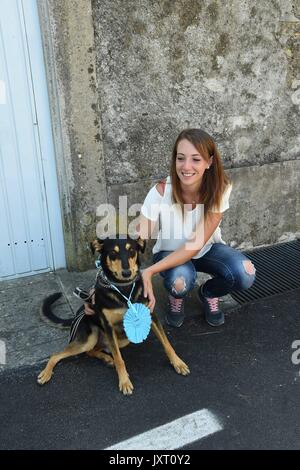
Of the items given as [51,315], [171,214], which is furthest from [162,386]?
[171,214]

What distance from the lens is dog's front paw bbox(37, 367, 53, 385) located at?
8.91 ft

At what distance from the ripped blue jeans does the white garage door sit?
1215 millimetres

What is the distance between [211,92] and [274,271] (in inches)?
72.1

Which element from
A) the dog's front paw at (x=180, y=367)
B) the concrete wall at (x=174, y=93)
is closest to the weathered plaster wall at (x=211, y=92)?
the concrete wall at (x=174, y=93)

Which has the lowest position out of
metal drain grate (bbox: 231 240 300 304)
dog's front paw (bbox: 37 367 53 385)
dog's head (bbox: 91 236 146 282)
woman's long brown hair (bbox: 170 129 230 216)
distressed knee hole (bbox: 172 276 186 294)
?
metal drain grate (bbox: 231 240 300 304)

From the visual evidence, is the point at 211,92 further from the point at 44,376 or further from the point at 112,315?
the point at 44,376

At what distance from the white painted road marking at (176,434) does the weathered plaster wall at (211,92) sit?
208 centimetres

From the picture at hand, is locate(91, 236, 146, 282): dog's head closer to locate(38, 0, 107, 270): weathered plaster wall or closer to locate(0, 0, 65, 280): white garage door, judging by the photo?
locate(38, 0, 107, 270): weathered plaster wall

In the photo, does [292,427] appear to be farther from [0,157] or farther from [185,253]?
[0,157]

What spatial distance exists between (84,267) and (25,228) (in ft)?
2.12

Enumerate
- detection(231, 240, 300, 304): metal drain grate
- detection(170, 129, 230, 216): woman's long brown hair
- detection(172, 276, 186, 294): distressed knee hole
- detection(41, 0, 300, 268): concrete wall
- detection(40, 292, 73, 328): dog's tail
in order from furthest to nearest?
detection(231, 240, 300, 304): metal drain grate < detection(41, 0, 300, 268): concrete wall < detection(40, 292, 73, 328): dog's tail < detection(172, 276, 186, 294): distressed knee hole < detection(170, 129, 230, 216): woman's long brown hair


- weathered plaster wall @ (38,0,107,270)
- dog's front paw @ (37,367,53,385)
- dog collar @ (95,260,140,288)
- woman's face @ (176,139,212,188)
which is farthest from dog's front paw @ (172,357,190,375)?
weathered plaster wall @ (38,0,107,270)

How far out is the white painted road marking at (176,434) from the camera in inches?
88.9

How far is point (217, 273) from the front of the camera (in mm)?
3164
